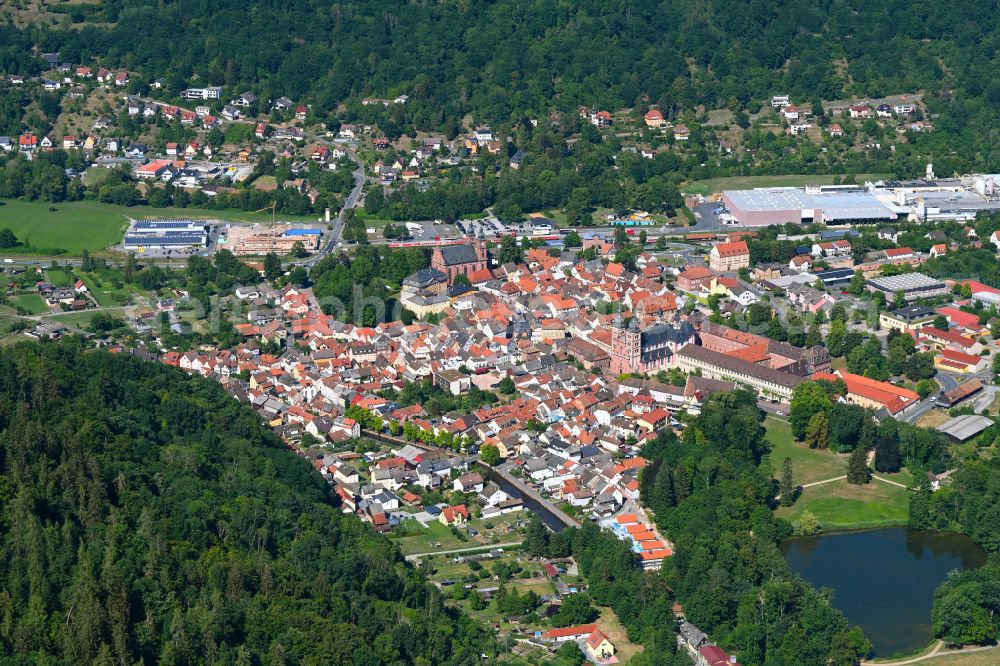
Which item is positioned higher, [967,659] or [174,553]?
[174,553]

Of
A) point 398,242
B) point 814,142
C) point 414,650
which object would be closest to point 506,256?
point 398,242

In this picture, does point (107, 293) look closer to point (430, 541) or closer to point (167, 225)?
point (167, 225)

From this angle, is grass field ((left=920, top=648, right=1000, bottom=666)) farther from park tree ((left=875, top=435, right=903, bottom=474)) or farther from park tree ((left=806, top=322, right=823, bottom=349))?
park tree ((left=806, top=322, right=823, bottom=349))

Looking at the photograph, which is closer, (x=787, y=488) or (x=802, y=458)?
(x=787, y=488)

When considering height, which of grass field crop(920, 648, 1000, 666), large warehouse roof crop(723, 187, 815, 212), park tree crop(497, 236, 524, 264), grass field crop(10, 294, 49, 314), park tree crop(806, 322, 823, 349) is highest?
large warehouse roof crop(723, 187, 815, 212)

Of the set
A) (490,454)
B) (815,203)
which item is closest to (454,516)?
(490,454)

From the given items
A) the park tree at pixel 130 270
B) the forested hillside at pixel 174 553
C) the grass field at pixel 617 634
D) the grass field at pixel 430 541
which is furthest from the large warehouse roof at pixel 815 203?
the grass field at pixel 617 634

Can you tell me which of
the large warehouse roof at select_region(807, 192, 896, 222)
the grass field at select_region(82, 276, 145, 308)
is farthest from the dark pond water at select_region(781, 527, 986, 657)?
the grass field at select_region(82, 276, 145, 308)
